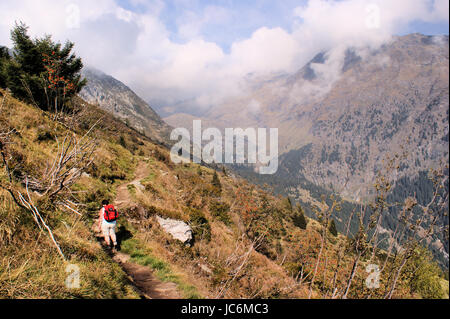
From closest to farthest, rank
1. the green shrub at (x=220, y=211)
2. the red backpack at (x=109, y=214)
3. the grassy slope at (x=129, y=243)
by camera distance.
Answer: the grassy slope at (x=129, y=243) → the red backpack at (x=109, y=214) → the green shrub at (x=220, y=211)

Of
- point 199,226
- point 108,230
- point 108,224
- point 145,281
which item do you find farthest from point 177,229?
point 145,281

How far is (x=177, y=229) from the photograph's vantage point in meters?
11.1

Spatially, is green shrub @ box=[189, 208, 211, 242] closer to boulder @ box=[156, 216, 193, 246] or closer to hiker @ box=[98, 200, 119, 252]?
boulder @ box=[156, 216, 193, 246]

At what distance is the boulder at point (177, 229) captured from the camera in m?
10.8

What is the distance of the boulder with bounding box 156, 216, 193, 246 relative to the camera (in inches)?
424

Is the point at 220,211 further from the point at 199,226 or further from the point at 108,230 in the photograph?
the point at 108,230

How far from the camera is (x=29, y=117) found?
13.0 meters

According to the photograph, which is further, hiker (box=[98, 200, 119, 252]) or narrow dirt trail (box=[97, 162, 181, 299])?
hiker (box=[98, 200, 119, 252])

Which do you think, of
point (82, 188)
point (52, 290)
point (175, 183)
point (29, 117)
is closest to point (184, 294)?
point (52, 290)

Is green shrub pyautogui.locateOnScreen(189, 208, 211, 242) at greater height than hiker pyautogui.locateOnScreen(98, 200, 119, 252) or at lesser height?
lesser

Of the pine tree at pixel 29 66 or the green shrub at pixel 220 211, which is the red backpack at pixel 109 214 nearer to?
the green shrub at pixel 220 211

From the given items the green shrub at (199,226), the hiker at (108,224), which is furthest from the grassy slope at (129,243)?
the hiker at (108,224)

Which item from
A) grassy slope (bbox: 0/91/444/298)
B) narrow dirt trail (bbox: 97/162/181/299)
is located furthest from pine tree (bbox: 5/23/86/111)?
narrow dirt trail (bbox: 97/162/181/299)

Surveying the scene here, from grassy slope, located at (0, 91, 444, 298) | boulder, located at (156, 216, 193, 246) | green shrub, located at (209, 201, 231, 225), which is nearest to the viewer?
grassy slope, located at (0, 91, 444, 298)
